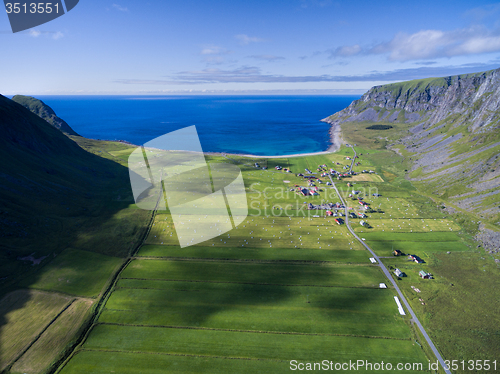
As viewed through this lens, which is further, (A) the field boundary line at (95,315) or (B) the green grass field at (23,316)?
(B) the green grass field at (23,316)

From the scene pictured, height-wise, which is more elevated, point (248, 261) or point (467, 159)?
point (467, 159)

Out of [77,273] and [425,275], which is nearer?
[425,275]

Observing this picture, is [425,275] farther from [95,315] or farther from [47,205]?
→ [47,205]

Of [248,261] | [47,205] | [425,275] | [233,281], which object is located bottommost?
[248,261]

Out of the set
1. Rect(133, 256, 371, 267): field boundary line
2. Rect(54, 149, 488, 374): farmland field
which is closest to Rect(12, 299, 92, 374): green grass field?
Rect(54, 149, 488, 374): farmland field

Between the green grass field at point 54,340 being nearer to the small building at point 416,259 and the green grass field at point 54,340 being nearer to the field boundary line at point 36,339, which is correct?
the field boundary line at point 36,339

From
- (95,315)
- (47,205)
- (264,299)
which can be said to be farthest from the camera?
(47,205)

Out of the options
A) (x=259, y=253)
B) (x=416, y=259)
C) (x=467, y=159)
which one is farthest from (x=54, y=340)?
(x=467, y=159)

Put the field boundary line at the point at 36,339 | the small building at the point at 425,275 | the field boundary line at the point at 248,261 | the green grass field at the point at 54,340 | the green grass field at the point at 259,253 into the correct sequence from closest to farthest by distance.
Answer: the field boundary line at the point at 36,339 → the green grass field at the point at 54,340 → the small building at the point at 425,275 → the field boundary line at the point at 248,261 → the green grass field at the point at 259,253

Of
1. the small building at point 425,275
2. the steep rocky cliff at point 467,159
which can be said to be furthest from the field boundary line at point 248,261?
the steep rocky cliff at point 467,159

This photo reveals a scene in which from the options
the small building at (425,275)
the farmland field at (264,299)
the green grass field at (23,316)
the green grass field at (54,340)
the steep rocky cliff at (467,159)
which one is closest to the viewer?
the green grass field at (54,340)

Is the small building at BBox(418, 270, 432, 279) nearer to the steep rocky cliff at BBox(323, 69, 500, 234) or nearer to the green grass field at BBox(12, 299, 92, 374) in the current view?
the steep rocky cliff at BBox(323, 69, 500, 234)

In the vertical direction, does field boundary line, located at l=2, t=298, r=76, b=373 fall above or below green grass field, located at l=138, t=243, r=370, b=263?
above
